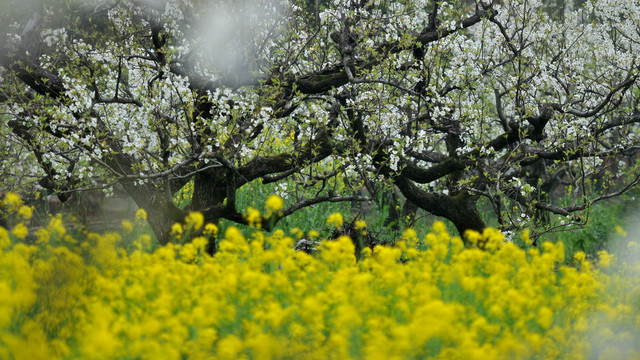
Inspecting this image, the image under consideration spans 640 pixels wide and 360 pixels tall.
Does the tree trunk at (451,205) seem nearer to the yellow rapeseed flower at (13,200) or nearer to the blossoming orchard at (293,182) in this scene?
the blossoming orchard at (293,182)

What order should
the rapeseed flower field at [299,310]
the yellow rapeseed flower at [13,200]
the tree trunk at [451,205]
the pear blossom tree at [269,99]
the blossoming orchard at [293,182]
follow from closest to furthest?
the rapeseed flower field at [299,310] < the blossoming orchard at [293,182] < the yellow rapeseed flower at [13,200] < the pear blossom tree at [269,99] < the tree trunk at [451,205]

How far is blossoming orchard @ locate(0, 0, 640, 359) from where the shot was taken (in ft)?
12.0

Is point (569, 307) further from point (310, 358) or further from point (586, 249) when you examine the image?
point (586, 249)

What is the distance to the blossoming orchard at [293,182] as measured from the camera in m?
3.64

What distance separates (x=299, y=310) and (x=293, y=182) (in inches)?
198

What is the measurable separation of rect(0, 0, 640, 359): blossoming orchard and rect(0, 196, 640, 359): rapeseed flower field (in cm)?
2

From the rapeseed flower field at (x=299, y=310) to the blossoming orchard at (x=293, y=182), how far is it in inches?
0.9

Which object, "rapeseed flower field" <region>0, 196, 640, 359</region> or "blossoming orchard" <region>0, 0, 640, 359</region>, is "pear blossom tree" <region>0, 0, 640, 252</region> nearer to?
"blossoming orchard" <region>0, 0, 640, 359</region>

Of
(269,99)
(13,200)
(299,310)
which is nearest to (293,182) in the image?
(269,99)

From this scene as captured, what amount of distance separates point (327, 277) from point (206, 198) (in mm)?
4342

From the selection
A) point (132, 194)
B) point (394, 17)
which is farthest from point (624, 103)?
point (132, 194)

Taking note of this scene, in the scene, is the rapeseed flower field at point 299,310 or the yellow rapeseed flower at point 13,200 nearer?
the rapeseed flower field at point 299,310

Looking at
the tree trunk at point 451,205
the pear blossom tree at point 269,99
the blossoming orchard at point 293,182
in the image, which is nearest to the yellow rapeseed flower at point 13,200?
the blossoming orchard at point 293,182

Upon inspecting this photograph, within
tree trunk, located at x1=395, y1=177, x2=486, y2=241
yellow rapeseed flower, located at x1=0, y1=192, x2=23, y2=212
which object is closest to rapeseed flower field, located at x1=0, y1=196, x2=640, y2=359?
yellow rapeseed flower, located at x1=0, y1=192, x2=23, y2=212
